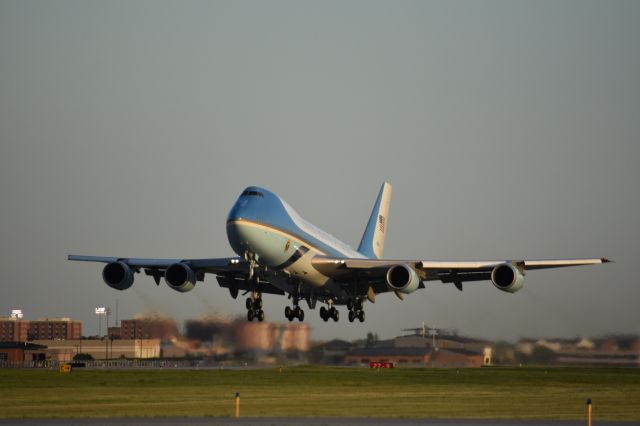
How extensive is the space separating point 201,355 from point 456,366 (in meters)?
20.5

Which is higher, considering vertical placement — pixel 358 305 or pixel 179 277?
pixel 179 277

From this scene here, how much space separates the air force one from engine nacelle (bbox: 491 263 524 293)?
0.18 feet

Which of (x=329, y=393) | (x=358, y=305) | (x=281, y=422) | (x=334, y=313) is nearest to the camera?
(x=281, y=422)

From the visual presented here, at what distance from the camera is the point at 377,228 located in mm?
83500

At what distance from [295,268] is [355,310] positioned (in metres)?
10.9

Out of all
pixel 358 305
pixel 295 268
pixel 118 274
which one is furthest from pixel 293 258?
pixel 118 274

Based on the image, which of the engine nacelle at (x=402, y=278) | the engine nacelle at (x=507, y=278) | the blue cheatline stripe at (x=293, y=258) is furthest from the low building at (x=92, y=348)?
the engine nacelle at (x=507, y=278)

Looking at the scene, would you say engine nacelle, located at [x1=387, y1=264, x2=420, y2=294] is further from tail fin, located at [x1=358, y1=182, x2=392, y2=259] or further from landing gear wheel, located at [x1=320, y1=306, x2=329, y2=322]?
→ tail fin, located at [x1=358, y1=182, x2=392, y2=259]

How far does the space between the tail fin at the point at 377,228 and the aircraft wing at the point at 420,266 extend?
12937 millimetres

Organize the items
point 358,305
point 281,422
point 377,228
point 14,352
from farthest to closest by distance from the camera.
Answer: point 14,352 → point 377,228 → point 358,305 → point 281,422

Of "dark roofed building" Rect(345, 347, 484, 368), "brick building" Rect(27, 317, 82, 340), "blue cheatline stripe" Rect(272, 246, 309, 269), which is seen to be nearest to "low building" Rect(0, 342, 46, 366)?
"brick building" Rect(27, 317, 82, 340)

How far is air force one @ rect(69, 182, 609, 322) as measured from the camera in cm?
5694

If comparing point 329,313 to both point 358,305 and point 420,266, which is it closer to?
point 358,305

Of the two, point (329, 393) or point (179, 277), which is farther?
point (179, 277)
